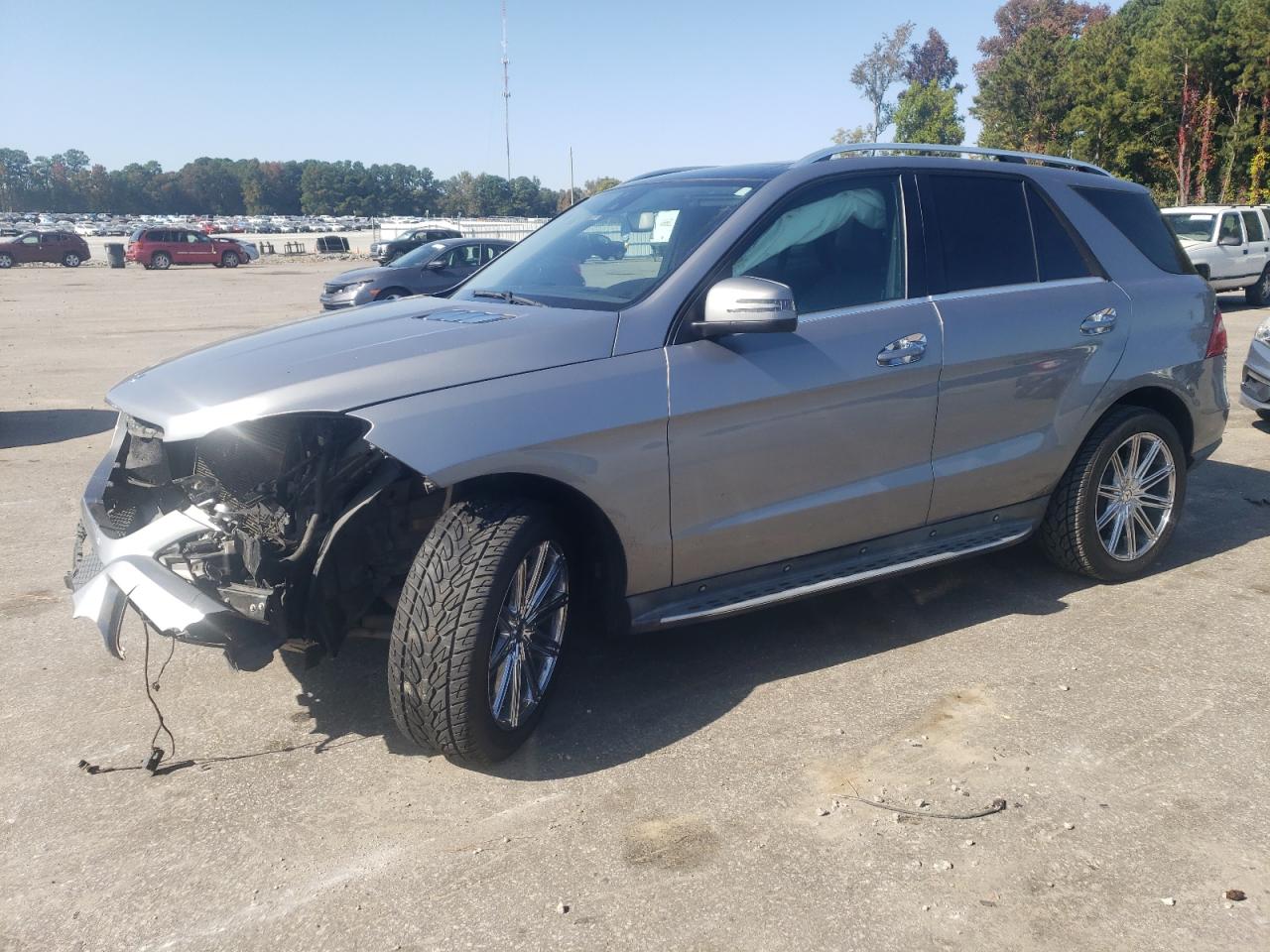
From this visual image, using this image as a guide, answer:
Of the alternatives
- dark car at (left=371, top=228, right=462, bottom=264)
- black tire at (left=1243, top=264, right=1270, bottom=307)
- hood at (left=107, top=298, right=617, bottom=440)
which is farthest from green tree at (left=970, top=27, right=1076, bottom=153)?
hood at (left=107, top=298, right=617, bottom=440)

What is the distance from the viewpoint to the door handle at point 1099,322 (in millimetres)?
4625

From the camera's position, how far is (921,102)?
75.8 metres

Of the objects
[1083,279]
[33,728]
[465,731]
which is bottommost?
[33,728]

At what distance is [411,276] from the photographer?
1730 cm

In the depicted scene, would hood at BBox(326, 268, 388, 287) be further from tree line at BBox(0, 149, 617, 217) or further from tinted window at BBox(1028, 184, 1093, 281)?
tree line at BBox(0, 149, 617, 217)

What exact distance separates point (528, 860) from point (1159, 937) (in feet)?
→ 5.27

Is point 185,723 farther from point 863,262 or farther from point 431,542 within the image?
point 863,262

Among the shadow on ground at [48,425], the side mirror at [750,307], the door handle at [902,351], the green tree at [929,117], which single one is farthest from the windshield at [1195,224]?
the green tree at [929,117]

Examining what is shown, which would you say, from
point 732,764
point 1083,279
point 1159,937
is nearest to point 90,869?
point 732,764

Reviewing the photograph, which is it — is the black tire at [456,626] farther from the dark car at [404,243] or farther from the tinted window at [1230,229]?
the dark car at [404,243]

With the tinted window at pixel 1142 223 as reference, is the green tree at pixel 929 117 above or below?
above

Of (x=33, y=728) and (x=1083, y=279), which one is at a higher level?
(x=1083, y=279)

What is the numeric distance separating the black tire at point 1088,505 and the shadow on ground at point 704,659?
0.16m

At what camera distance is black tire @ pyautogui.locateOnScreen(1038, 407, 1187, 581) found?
475cm
